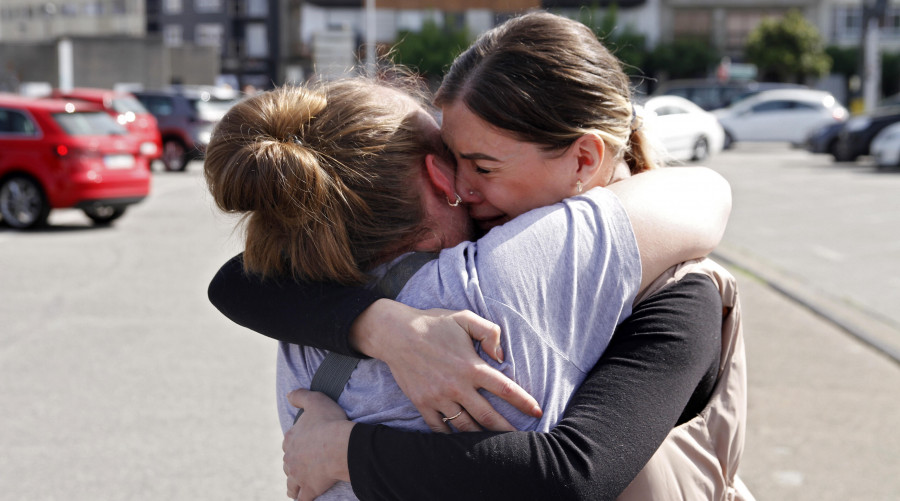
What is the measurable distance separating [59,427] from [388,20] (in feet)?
198

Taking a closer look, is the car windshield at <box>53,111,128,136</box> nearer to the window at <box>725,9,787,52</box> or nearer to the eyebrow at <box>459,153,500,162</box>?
the eyebrow at <box>459,153,500,162</box>

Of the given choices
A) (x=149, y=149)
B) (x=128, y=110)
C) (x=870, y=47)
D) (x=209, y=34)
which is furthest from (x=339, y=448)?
(x=209, y=34)

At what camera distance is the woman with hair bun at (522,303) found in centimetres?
135

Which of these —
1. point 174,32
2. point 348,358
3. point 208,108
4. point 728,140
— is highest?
point 174,32

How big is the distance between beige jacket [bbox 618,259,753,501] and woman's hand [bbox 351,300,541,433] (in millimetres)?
226

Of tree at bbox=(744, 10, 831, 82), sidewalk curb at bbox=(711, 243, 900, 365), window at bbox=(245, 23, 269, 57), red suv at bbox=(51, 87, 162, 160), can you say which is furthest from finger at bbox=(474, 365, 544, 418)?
window at bbox=(245, 23, 269, 57)

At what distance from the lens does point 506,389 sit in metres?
1.35

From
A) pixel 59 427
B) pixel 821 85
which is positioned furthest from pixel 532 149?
pixel 821 85

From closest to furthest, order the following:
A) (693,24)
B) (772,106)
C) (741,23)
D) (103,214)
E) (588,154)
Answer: (588,154) → (103,214) → (772,106) → (741,23) → (693,24)

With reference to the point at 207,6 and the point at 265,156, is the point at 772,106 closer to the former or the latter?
the point at 265,156

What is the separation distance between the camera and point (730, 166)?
2312 cm

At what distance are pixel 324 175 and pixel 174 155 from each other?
22.7 metres

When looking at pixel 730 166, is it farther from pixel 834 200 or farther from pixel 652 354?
pixel 652 354

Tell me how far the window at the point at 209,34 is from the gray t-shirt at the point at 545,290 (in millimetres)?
79079
